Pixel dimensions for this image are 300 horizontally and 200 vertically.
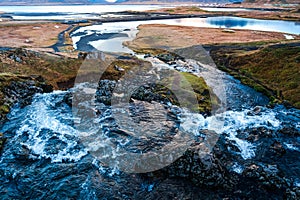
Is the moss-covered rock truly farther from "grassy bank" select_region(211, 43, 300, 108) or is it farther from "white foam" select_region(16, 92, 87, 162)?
"grassy bank" select_region(211, 43, 300, 108)

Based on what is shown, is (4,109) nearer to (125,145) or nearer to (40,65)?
(40,65)

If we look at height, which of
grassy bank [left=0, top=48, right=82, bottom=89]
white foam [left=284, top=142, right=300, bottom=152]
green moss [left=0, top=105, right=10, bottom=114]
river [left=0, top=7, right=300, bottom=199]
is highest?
grassy bank [left=0, top=48, right=82, bottom=89]

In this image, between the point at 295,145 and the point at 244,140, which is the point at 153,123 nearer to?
the point at 244,140

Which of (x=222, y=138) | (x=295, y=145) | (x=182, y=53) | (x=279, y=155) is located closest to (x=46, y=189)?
(x=222, y=138)

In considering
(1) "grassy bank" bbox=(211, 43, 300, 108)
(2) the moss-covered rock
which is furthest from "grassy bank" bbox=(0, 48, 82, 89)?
(1) "grassy bank" bbox=(211, 43, 300, 108)

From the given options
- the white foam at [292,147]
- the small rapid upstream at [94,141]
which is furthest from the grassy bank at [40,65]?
the white foam at [292,147]

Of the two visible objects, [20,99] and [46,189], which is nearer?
[46,189]

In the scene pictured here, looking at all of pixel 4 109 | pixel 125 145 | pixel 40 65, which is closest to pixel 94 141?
pixel 125 145

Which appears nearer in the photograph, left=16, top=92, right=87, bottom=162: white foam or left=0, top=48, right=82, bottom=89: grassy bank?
left=16, top=92, right=87, bottom=162: white foam
